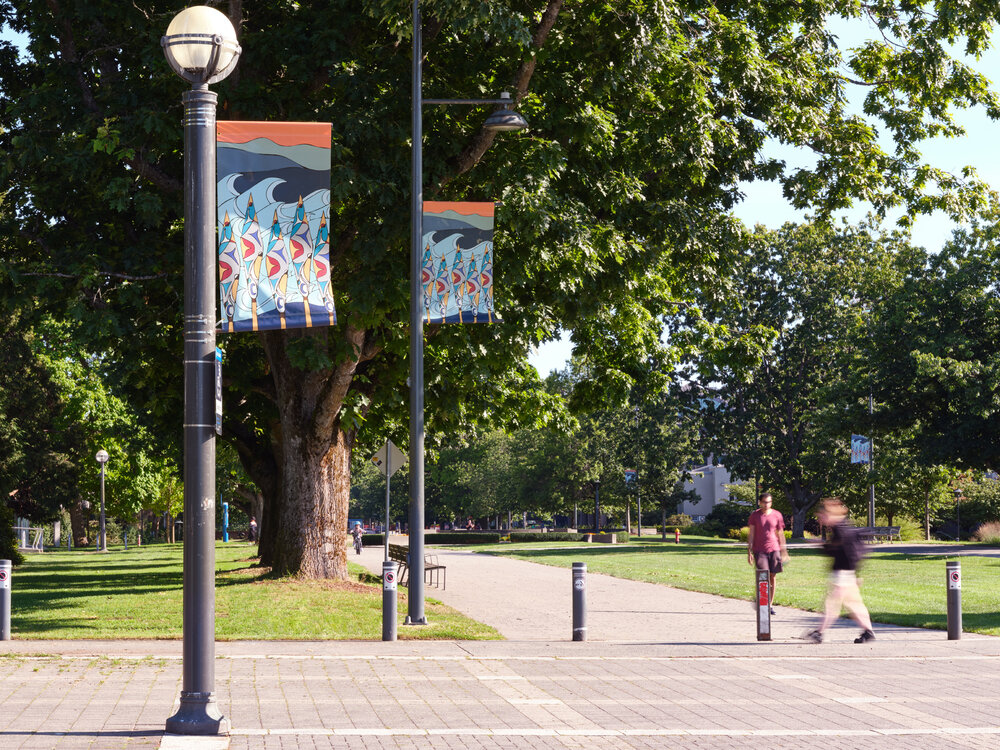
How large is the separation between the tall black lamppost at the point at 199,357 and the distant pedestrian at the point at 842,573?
852 cm

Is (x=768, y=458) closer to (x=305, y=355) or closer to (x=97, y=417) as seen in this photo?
(x=97, y=417)

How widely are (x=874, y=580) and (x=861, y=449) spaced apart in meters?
25.8

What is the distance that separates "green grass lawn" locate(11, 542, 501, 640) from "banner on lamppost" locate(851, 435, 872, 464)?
109 ft

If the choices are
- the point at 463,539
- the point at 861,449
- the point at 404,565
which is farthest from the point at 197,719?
the point at 463,539

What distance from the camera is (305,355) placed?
56.2 ft

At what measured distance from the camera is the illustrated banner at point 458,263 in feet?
50.6

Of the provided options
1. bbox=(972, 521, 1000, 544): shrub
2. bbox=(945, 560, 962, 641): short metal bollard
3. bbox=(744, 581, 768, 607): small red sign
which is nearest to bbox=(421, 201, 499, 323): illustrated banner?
bbox=(744, 581, 768, 607): small red sign

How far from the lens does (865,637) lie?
541 inches

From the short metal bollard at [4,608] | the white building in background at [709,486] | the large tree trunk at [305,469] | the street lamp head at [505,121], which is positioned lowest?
the white building in background at [709,486]

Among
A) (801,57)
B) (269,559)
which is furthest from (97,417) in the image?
(801,57)

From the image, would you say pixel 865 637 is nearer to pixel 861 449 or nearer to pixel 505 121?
pixel 505 121

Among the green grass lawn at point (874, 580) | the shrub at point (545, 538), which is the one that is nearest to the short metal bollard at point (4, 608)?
the green grass lawn at point (874, 580)

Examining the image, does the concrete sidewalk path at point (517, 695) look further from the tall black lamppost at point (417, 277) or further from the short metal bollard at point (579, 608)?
the tall black lamppost at point (417, 277)

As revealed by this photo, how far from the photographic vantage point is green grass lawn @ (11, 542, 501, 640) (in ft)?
46.3
